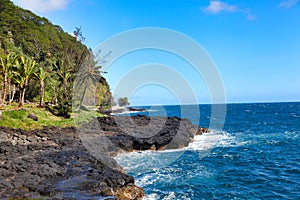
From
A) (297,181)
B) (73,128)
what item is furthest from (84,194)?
(73,128)

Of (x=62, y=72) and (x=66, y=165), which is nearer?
(x=66, y=165)

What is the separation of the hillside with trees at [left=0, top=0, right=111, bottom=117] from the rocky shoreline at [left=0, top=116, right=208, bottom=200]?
11531 mm

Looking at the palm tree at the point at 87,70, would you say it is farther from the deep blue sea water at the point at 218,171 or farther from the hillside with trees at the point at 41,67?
the deep blue sea water at the point at 218,171

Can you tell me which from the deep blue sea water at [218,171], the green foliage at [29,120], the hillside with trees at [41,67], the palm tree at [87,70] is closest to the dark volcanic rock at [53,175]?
the deep blue sea water at [218,171]

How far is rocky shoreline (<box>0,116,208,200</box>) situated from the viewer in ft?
47.7

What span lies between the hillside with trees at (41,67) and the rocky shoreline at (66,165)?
1153cm

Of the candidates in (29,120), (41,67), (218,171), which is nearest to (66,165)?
(218,171)

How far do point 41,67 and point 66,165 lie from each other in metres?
35.0

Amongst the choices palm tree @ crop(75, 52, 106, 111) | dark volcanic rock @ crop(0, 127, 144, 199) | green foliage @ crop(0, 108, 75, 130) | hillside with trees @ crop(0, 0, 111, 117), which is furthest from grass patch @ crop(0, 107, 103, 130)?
palm tree @ crop(75, 52, 106, 111)

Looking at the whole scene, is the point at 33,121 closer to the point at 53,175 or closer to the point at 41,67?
the point at 41,67

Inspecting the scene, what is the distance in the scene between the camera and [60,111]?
42281mm

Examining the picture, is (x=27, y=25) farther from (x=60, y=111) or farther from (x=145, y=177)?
(x=145, y=177)

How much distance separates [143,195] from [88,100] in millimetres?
71796

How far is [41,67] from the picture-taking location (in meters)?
49.0
